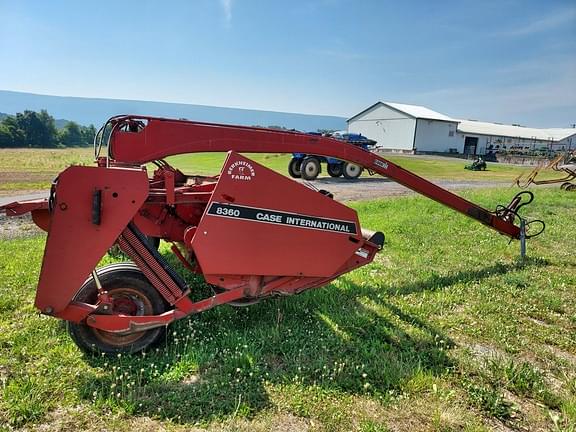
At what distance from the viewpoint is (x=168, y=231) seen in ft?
12.7

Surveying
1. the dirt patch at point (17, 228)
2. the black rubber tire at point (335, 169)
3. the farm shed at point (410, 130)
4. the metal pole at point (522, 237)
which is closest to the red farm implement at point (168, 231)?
the metal pole at point (522, 237)

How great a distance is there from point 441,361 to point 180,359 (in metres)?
2.18

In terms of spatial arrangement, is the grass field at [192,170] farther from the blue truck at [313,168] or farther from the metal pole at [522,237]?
the metal pole at [522,237]

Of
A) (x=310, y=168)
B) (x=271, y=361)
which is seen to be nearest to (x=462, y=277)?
(x=271, y=361)

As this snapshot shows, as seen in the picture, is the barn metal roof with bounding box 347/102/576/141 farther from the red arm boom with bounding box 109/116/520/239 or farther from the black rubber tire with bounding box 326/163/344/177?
the red arm boom with bounding box 109/116/520/239

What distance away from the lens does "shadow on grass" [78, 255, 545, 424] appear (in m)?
2.83

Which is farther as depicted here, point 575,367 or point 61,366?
point 575,367

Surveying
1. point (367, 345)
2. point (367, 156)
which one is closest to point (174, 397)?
point (367, 345)

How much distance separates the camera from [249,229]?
3428 mm

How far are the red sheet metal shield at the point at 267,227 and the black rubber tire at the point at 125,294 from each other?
1.64 ft

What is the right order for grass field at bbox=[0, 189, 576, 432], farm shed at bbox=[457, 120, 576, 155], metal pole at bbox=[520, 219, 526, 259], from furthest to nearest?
farm shed at bbox=[457, 120, 576, 155], metal pole at bbox=[520, 219, 526, 259], grass field at bbox=[0, 189, 576, 432]

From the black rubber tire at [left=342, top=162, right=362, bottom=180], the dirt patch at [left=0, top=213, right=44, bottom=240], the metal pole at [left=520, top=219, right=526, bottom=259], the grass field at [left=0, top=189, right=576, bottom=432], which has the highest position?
Answer: the black rubber tire at [left=342, top=162, right=362, bottom=180]

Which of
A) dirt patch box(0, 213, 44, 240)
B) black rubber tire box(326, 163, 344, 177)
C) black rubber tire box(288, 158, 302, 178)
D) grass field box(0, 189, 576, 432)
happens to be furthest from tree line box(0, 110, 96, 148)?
grass field box(0, 189, 576, 432)

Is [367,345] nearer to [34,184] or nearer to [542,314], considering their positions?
[542,314]
